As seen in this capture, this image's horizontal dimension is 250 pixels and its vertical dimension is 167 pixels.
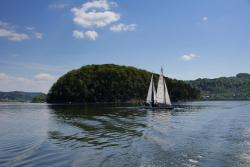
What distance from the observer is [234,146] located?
1356 inches

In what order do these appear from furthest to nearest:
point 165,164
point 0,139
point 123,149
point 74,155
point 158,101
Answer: point 158,101 → point 0,139 → point 123,149 → point 74,155 → point 165,164

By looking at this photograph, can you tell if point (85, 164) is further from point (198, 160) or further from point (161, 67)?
point (161, 67)

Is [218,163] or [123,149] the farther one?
[123,149]

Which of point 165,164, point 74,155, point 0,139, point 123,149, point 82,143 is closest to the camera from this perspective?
point 165,164

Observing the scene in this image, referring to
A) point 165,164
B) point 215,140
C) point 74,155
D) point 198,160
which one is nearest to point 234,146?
point 215,140

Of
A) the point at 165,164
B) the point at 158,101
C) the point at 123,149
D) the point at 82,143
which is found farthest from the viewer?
the point at 158,101

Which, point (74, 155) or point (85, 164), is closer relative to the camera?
point (85, 164)

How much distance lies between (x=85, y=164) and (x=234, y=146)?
50.8ft

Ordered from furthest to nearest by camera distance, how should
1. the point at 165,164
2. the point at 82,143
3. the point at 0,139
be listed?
the point at 0,139 < the point at 82,143 < the point at 165,164

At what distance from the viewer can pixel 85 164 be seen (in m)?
26.7

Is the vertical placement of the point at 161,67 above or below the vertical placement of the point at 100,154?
above

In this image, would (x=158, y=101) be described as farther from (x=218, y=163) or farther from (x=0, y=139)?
(x=218, y=163)

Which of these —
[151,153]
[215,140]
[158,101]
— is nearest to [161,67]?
[158,101]

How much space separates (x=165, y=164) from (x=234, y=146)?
1074 cm
